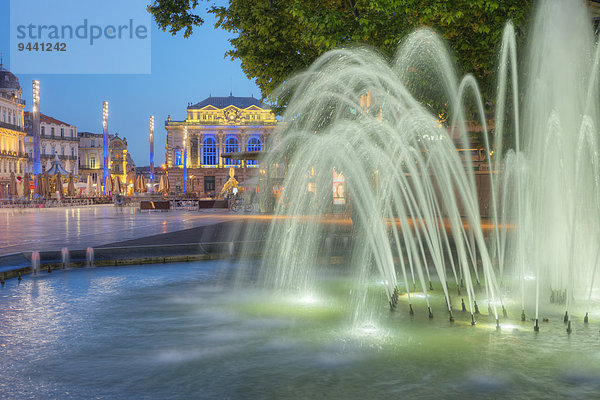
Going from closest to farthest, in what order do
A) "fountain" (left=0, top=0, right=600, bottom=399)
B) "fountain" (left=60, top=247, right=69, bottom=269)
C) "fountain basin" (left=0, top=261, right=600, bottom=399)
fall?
"fountain basin" (left=0, top=261, right=600, bottom=399)
"fountain" (left=0, top=0, right=600, bottom=399)
"fountain" (left=60, top=247, right=69, bottom=269)

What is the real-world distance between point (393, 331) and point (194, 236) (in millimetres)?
13059

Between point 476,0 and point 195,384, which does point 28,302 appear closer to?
point 195,384

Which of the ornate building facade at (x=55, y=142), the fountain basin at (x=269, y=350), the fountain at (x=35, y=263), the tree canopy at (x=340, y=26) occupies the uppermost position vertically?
the ornate building facade at (x=55, y=142)

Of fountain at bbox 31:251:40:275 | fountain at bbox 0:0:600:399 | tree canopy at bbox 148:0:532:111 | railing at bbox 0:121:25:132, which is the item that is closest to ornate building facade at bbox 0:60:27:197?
railing at bbox 0:121:25:132

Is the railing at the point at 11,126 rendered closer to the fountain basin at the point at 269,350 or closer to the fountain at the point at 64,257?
the fountain at the point at 64,257

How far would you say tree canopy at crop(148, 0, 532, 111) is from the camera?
13.6m

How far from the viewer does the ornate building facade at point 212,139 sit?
373 ft

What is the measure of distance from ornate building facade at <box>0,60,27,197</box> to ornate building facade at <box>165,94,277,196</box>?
3116 cm

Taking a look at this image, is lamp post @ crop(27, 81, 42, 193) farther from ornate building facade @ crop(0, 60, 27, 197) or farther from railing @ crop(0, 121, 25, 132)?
railing @ crop(0, 121, 25, 132)

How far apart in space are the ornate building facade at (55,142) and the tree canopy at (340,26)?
91.3m

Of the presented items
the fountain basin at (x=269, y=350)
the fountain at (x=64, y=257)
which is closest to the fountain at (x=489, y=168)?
the fountain basin at (x=269, y=350)

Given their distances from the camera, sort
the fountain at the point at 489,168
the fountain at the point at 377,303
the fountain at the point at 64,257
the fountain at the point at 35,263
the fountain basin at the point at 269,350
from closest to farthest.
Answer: the fountain basin at the point at 269,350
the fountain at the point at 377,303
the fountain at the point at 489,168
the fountain at the point at 35,263
the fountain at the point at 64,257

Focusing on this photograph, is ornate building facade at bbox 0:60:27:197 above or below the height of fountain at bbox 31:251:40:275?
above


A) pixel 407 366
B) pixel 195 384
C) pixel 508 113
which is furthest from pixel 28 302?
pixel 508 113
